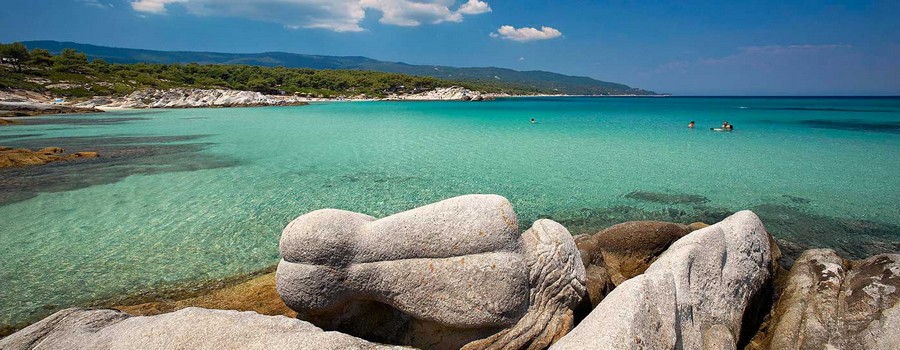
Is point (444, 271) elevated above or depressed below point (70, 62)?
below

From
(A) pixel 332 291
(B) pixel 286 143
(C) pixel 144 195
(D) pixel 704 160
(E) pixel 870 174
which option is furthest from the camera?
(B) pixel 286 143

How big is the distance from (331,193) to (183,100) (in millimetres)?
71895

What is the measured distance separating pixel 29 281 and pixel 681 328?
9.47 meters

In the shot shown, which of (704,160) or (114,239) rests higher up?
(704,160)

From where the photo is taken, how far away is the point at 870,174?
15617 mm

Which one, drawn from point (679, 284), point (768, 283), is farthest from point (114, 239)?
point (768, 283)

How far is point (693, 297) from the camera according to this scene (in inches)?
154

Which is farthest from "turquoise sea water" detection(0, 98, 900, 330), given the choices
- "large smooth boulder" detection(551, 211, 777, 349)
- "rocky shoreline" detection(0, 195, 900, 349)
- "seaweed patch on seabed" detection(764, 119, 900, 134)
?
"seaweed patch on seabed" detection(764, 119, 900, 134)

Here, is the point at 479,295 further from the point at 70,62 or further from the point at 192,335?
the point at 70,62

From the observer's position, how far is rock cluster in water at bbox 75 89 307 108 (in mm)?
64688

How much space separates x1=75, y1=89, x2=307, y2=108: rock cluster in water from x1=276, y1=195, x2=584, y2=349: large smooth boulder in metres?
74.6

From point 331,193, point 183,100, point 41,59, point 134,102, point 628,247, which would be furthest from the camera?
point 41,59

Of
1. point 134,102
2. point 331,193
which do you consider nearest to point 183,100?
point 134,102

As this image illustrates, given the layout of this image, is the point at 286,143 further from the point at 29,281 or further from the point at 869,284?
the point at 869,284
